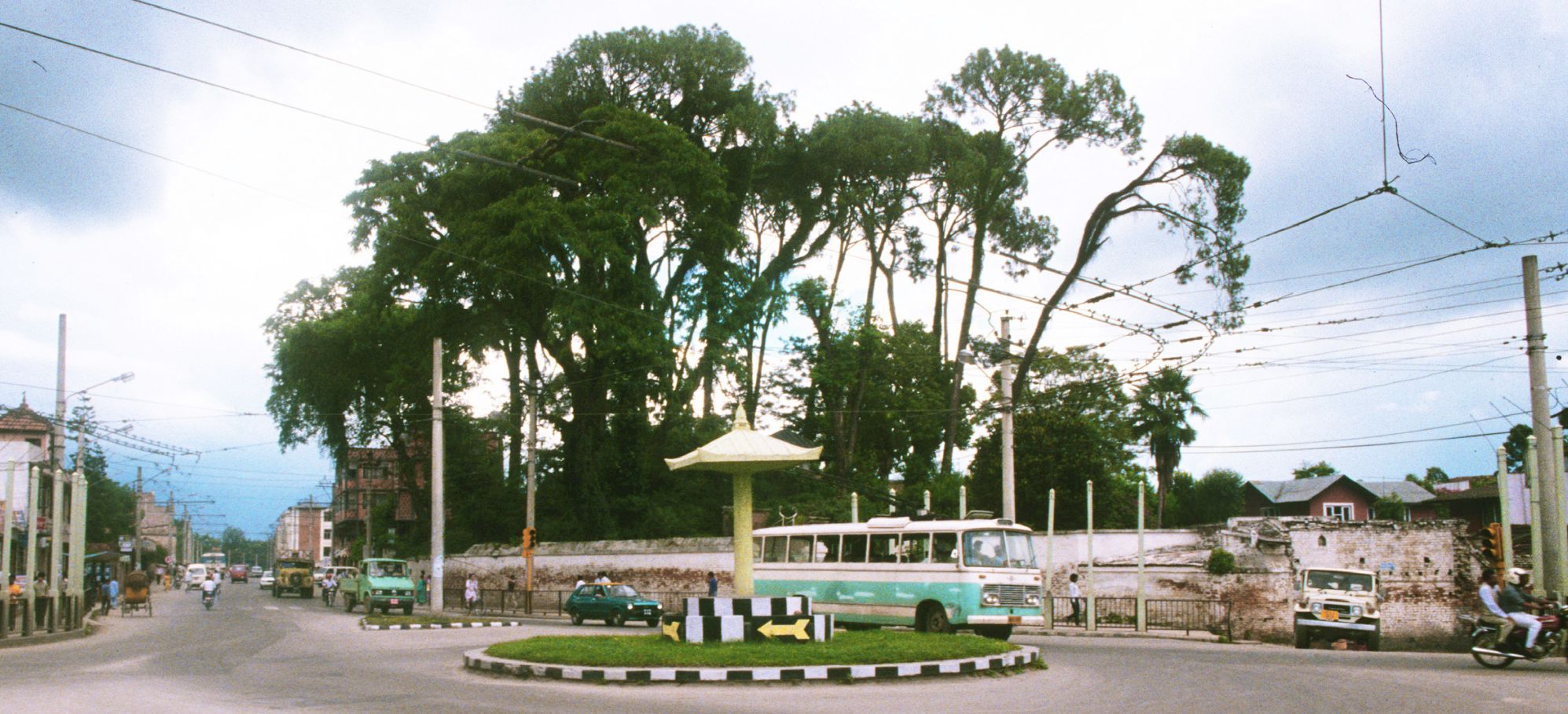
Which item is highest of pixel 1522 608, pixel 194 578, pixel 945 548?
pixel 945 548

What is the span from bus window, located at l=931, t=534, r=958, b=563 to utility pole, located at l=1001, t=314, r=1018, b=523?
538cm

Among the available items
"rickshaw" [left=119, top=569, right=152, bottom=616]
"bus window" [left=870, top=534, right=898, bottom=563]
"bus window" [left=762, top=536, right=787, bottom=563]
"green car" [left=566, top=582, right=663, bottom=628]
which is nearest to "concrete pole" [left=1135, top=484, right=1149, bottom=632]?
"bus window" [left=870, top=534, right=898, bottom=563]

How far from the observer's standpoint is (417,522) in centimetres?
5197

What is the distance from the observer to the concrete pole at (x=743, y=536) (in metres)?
17.5

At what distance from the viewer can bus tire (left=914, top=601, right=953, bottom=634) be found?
20.9 metres

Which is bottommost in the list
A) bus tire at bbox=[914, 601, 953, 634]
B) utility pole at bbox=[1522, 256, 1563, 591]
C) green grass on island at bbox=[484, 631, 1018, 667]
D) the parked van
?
the parked van

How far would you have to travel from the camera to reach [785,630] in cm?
1683

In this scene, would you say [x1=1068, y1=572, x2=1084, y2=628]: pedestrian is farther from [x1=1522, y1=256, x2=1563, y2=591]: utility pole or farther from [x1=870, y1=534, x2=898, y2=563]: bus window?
[x1=1522, y1=256, x2=1563, y2=591]: utility pole

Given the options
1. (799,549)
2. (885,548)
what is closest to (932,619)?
(885,548)

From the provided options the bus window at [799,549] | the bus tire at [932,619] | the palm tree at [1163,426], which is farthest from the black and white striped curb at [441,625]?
the palm tree at [1163,426]

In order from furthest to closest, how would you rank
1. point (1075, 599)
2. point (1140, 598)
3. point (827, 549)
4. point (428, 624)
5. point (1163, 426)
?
point (1163, 426) < point (1075, 599) < point (428, 624) < point (1140, 598) < point (827, 549)

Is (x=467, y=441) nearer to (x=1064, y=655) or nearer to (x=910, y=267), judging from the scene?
(x=910, y=267)

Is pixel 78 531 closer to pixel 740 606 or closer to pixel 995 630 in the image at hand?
pixel 740 606

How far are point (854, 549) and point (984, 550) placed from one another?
11.0ft
